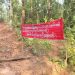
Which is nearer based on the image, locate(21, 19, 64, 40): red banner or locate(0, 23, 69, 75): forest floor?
locate(21, 19, 64, 40): red banner

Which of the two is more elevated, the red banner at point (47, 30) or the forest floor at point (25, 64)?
the red banner at point (47, 30)

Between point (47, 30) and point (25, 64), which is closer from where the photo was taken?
point (47, 30)

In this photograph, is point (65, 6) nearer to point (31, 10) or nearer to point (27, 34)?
point (31, 10)

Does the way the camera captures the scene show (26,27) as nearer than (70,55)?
Yes

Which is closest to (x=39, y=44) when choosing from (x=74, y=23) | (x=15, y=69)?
(x=15, y=69)

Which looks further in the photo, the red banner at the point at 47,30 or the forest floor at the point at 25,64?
the forest floor at the point at 25,64

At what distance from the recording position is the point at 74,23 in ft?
53.0

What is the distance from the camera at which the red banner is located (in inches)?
267

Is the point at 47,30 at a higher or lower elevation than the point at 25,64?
higher

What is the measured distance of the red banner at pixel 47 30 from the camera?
267 inches

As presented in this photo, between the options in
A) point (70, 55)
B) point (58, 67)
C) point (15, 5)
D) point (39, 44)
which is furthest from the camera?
point (15, 5)

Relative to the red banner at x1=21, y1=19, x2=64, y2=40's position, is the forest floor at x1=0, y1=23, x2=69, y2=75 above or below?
below

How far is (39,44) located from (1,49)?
1.82 metres

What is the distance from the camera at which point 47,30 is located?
7.28 m
